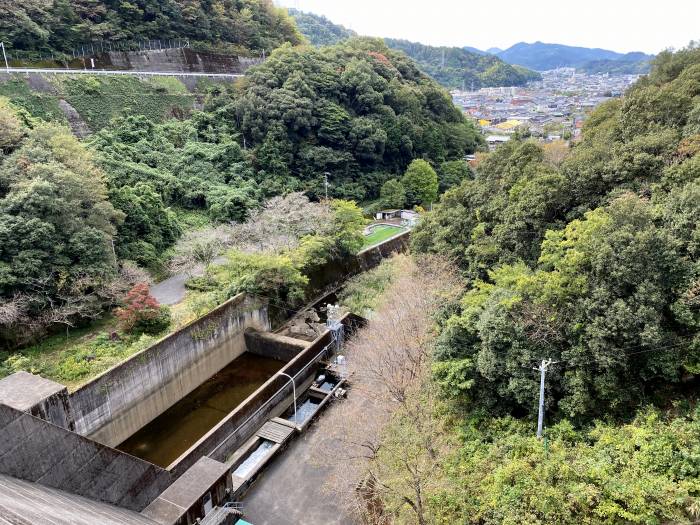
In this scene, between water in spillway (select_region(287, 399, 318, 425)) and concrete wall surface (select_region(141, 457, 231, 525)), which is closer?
concrete wall surface (select_region(141, 457, 231, 525))

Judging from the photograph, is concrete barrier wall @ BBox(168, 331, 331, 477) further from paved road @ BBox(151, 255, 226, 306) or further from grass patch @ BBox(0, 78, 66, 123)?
grass patch @ BBox(0, 78, 66, 123)

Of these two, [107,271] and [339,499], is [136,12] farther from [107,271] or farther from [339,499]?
[339,499]

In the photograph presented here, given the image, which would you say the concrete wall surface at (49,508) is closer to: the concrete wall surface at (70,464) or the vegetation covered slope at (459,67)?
the concrete wall surface at (70,464)

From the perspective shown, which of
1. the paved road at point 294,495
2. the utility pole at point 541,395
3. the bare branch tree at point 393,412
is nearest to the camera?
the utility pole at point 541,395

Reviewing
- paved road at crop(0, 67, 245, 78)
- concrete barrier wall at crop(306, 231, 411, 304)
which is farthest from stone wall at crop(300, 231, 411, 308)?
paved road at crop(0, 67, 245, 78)

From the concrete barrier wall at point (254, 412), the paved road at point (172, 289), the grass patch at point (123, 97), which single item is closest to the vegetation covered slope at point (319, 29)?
the grass patch at point (123, 97)

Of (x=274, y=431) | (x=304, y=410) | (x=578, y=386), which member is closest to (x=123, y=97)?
(x=304, y=410)
